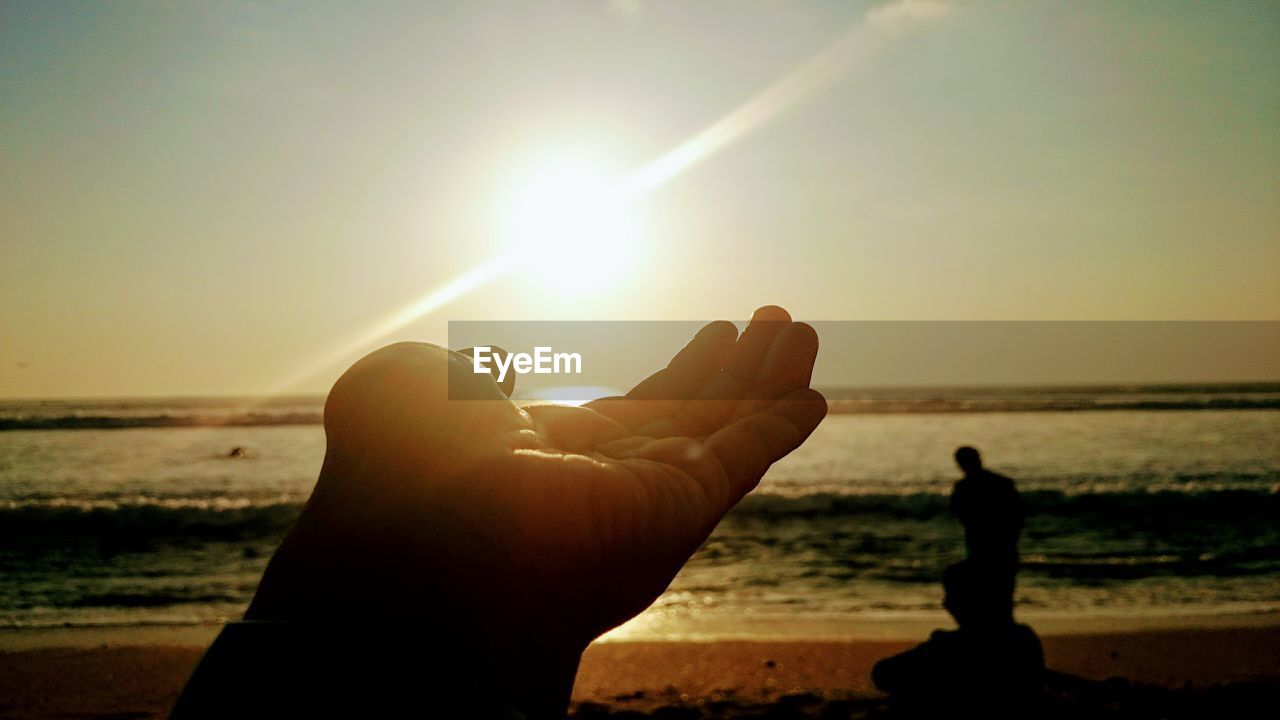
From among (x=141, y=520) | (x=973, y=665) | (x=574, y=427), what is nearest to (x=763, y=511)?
(x=973, y=665)

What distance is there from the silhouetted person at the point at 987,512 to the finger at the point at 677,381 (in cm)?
370

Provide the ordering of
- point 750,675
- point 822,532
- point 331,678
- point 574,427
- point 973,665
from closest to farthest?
point 331,678 < point 574,427 < point 973,665 < point 750,675 < point 822,532

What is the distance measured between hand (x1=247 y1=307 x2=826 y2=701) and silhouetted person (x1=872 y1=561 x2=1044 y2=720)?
436cm

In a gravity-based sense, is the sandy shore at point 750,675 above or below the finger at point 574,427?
below

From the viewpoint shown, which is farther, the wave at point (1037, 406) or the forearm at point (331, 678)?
the wave at point (1037, 406)

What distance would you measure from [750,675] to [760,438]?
197 inches

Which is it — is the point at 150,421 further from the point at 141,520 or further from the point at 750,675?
the point at 750,675

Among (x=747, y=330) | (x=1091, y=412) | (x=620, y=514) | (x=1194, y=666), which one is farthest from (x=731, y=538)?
(x=1091, y=412)

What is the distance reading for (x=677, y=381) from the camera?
214cm

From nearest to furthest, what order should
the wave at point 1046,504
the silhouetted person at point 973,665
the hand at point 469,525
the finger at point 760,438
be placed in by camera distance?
the hand at point 469,525 < the finger at point 760,438 < the silhouetted person at point 973,665 < the wave at point 1046,504

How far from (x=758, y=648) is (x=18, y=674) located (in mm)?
6226

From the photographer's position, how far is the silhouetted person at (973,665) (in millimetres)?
4855

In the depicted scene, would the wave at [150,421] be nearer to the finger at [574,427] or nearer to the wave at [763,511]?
the wave at [763,511]

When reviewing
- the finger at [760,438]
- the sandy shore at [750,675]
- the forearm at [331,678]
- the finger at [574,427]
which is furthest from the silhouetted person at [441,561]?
the sandy shore at [750,675]
